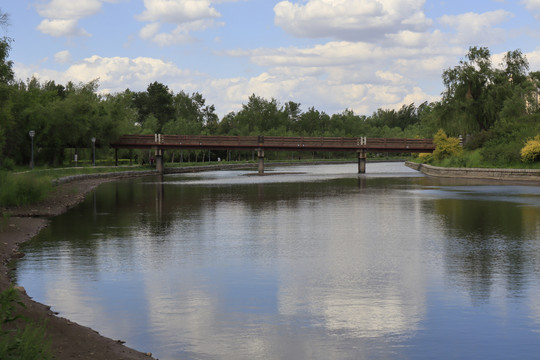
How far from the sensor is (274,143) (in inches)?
3585

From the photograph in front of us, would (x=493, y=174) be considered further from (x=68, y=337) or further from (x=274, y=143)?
(x=68, y=337)

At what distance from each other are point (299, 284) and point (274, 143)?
3080 inches

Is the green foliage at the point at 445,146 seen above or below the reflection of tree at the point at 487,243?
above

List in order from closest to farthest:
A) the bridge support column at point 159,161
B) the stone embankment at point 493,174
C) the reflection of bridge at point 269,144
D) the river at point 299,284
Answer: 1. the river at point 299,284
2. the stone embankment at point 493,174
3. the bridge support column at point 159,161
4. the reflection of bridge at point 269,144

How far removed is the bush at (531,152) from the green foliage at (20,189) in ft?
153

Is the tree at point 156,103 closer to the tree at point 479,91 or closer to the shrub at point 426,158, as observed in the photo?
the shrub at point 426,158

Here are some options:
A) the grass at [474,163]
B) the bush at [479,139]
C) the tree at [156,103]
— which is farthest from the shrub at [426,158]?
the tree at [156,103]

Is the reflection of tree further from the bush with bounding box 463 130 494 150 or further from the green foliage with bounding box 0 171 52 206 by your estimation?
the bush with bounding box 463 130 494 150

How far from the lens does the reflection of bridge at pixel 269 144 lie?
294 ft

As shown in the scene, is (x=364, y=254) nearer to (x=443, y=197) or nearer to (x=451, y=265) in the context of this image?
(x=451, y=265)

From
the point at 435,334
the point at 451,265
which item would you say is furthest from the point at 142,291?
the point at 451,265

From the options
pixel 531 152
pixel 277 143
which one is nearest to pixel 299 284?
pixel 531 152

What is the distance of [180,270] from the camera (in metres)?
14.8

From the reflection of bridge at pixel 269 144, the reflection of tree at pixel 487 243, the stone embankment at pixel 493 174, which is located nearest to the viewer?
the reflection of tree at pixel 487 243
